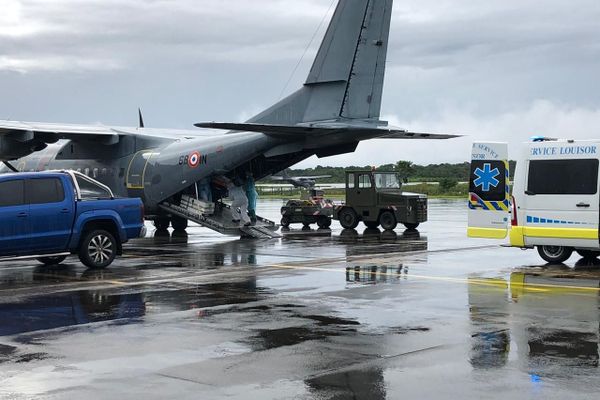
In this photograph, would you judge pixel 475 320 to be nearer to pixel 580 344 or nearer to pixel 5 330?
pixel 580 344

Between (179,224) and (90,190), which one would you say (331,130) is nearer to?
(90,190)

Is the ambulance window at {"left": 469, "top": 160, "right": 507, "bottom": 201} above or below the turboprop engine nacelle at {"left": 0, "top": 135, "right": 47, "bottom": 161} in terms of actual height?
below

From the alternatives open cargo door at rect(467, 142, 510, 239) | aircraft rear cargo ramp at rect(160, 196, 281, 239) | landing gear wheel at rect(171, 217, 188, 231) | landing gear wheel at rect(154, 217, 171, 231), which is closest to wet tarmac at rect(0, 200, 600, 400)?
open cargo door at rect(467, 142, 510, 239)

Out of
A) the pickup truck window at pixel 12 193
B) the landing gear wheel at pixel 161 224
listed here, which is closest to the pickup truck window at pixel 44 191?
the pickup truck window at pixel 12 193

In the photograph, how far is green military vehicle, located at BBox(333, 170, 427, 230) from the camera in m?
29.0

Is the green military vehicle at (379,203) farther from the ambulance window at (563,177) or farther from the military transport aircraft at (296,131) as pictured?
the ambulance window at (563,177)

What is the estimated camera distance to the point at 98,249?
54.9 ft

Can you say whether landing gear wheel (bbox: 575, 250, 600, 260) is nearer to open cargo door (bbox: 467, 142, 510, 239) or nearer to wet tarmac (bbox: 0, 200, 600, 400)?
wet tarmac (bbox: 0, 200, 600, 400)

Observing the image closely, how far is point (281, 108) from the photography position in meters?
25.2

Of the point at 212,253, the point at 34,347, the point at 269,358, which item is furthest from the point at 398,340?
the point at 212,253

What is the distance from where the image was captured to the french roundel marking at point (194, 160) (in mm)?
25844

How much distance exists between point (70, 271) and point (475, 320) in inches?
354

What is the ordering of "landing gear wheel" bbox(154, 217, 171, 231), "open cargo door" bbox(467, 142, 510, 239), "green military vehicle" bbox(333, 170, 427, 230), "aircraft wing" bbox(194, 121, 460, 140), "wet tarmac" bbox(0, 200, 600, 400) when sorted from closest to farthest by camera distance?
"wet tarmac" bbox(0, 200, 600, 400)
"open cargo door" bbox(467, 142, 510, 239)
"aircraft wing" bbox(194, 121, 460, 140)
"green military vehicle" bbox(333, 170, 427, 230)
"landing gear wheel" bbox(154, 217, 171, 231)

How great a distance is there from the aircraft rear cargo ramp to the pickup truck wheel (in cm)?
867
